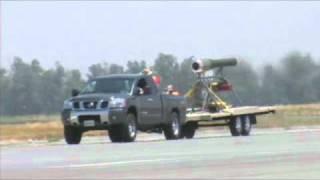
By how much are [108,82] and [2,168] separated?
37.0 feet

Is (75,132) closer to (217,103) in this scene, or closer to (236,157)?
(217,103)

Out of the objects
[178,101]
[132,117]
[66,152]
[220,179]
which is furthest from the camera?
[178,101]

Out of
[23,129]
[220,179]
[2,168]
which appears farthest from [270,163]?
[23,129]

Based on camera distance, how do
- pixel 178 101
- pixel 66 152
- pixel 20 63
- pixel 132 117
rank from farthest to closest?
pixel 20 63, pixel 178 101, pixel 132 117, pixel 66 152

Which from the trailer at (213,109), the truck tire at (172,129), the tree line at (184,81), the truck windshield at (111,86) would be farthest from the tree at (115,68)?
the truck windshield at (111,86)

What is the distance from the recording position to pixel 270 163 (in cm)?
1605

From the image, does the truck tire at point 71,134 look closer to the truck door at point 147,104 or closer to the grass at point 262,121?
the truck door at point 147,104

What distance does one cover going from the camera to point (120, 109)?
25281 mm

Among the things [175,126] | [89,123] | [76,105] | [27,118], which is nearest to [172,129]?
[175,126]

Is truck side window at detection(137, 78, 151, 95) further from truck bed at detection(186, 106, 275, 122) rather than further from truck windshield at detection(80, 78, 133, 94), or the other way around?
truck bed at detection(186, 106, 275, 122)

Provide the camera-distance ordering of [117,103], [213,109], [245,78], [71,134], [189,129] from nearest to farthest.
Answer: [117,103] < [71,134] < [189,129] < [213,109] < [245,78]

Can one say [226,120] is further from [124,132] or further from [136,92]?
[124,132]

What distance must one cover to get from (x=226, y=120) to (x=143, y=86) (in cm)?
574

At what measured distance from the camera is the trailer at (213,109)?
103 ft
